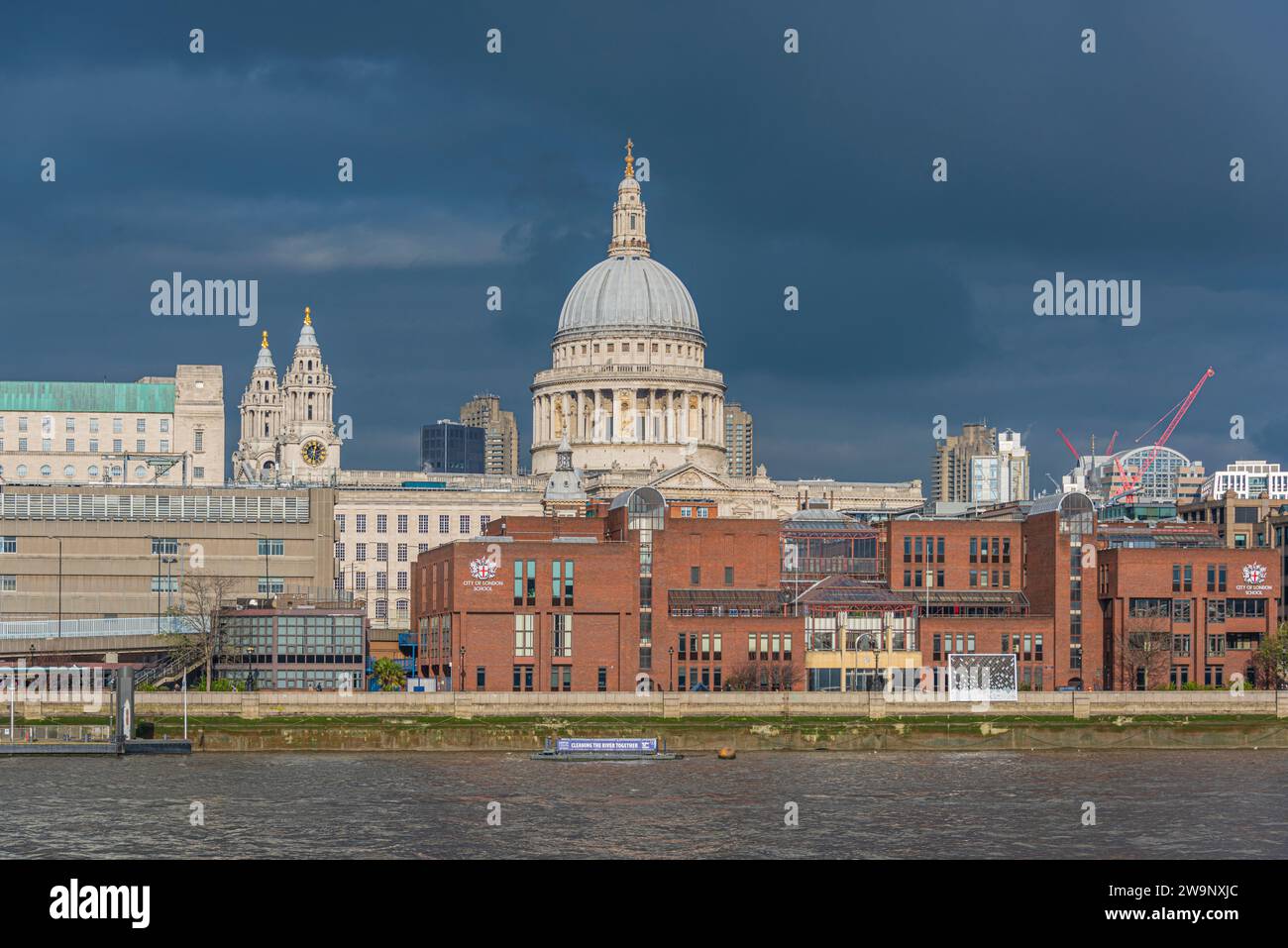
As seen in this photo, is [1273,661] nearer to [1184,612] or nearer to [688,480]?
[1184,612]

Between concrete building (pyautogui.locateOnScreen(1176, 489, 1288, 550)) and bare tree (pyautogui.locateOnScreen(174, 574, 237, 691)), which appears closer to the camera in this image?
bare tree (pyautogui.locateOnScreen(174, 574, 237, 691))

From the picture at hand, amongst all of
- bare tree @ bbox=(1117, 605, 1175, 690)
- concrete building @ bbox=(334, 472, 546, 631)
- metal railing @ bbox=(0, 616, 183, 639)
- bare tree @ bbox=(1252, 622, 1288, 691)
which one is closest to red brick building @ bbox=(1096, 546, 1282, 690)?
bare tree @ bbox=(1117, 605, 1175, 690)

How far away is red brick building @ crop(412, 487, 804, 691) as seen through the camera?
117875mm

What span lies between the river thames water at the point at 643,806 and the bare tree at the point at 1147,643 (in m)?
23.8

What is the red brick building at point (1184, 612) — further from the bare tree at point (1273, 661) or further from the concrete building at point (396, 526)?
the concrete building at point (396, 526)

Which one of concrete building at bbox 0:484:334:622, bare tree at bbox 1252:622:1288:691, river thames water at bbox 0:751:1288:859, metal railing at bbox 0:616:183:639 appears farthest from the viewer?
concrete building at bbox 0:484:334:622

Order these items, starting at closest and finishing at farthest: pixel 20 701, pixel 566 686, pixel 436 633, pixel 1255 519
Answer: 1. pixel 20 701
2. pixel 566 686
3. pixel 436 633
4. pixel 1255 519

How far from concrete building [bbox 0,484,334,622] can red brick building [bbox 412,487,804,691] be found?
2888 centimetres

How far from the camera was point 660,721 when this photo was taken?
10694cm

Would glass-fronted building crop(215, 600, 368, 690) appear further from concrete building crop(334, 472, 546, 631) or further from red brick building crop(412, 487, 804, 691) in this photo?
concrete building crop(334, 472, 546, 631)
